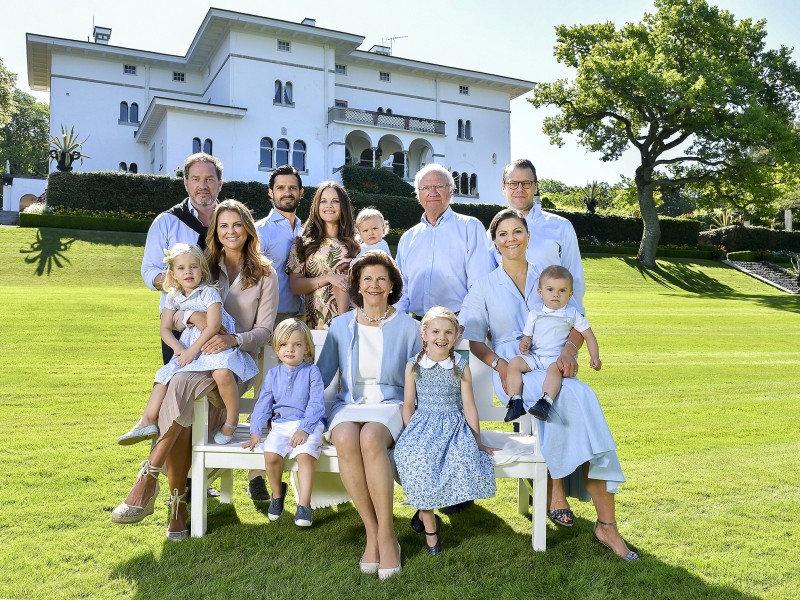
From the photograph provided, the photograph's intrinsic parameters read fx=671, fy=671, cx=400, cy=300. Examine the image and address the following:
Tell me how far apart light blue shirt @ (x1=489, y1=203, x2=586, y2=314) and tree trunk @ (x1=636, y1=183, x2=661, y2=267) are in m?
26.9

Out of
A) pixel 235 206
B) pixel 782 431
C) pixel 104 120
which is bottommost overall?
pixel 782 431

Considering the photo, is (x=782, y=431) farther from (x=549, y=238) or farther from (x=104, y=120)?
(x=104, y=120)

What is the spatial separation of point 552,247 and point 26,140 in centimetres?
6068

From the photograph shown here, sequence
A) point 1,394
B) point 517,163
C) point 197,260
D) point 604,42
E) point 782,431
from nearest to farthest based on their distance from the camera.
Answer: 1. point 197,260
2. point 517,163
3. point 782,431
4. point 1,394
5. point 604,42

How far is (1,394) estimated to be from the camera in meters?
7.05

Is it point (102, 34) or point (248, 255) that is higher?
point (102, 34)

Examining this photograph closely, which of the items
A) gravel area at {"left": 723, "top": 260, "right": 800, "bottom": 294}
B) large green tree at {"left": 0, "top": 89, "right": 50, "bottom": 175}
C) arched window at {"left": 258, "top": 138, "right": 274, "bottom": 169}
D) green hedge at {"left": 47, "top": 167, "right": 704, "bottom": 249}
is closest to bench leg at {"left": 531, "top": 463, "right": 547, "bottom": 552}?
green hedge at {"left": 47, "top": 167, "right": 704, "bottom": 249}

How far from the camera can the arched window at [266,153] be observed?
33531mm

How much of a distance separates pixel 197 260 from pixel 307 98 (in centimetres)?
3240

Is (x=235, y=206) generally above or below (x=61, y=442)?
above

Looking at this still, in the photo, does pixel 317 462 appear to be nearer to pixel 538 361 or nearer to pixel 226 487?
pixel 226 487

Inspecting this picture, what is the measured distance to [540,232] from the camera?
15.1 feet

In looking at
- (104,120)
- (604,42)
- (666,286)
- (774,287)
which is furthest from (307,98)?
(774,287)

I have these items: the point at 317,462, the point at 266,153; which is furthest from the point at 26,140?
the point at 317,462
